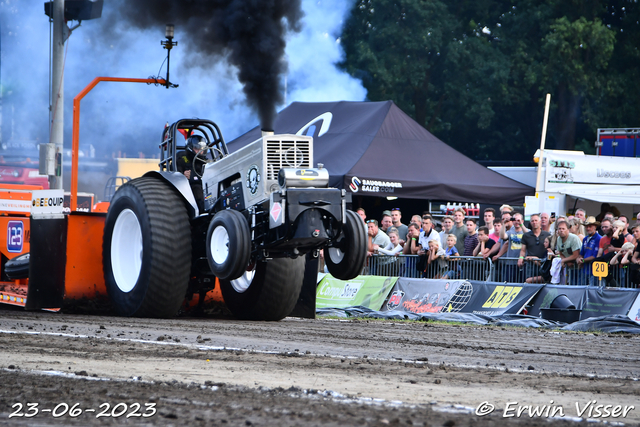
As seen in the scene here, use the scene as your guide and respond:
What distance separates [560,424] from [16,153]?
161ft

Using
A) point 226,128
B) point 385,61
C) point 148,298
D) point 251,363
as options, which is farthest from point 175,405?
point 226,128

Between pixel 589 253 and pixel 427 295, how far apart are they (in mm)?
2664

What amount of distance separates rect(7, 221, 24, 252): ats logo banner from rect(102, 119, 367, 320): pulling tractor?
1458 mm

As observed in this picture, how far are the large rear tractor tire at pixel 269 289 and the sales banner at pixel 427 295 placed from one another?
3.96 metres

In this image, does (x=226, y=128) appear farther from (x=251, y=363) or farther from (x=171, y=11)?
(x=251, y=363)

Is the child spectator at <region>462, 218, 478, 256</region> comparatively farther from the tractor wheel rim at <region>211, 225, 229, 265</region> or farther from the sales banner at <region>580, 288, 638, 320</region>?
the tractor wheel rim at <region>211, 225, 229, 265</region>

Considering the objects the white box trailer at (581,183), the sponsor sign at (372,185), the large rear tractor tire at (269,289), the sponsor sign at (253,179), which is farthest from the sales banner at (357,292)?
the sponsor sign at (253,179)

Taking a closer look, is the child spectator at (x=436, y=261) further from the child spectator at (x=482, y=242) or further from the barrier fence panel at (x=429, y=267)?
the child spectator at (x=482, y=242)

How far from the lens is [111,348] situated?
717cm

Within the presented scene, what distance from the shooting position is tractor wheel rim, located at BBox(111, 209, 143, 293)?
1054 cm

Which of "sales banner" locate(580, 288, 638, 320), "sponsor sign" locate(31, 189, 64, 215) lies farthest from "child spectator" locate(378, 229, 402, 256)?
"sponsor sign" locate(31, 189, 64, 215)

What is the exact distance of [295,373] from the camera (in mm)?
6012

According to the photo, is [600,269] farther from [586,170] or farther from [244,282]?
[586,170]

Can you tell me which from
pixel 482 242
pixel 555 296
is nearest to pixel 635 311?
pixel 555 296
